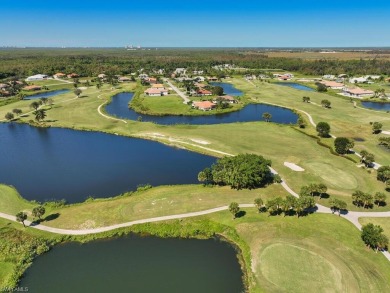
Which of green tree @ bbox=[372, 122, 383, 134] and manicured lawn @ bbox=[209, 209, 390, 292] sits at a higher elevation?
green tree @ bbox=[372, 122, 383, 134]

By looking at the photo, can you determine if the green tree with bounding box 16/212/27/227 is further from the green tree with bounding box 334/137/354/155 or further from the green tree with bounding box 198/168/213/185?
the green tree with bounding box 334/137/354/155

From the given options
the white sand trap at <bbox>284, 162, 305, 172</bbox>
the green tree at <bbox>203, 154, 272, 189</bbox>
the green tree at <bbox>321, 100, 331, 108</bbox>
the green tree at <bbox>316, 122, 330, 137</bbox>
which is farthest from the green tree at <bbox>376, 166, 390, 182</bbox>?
the green tree at <bbox>321, 100, 331, 108</bbox>

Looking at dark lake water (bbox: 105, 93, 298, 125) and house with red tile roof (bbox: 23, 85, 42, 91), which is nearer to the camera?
dark lake water (bbox: 105, 93, 298, 125)

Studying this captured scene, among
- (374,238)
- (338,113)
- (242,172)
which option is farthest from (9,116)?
(338,113)

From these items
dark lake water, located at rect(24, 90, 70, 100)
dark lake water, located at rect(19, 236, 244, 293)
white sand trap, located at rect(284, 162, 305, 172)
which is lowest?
dark lake water, located at rect(19, 236, 244, 293)

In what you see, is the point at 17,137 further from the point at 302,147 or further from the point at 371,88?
the point at 371,88

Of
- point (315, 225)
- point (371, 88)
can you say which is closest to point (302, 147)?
point (315, 225)

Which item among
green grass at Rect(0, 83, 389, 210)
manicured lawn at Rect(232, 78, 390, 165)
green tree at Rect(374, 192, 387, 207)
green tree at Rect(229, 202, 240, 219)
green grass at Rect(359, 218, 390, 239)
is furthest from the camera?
manicured lawn at Rect(232, 78, 390, 165)

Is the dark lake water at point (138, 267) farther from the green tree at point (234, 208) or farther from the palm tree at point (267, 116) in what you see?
the palm tree at point (267, 116)

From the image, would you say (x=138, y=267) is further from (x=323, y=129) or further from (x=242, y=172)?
(x=323, y=129)
